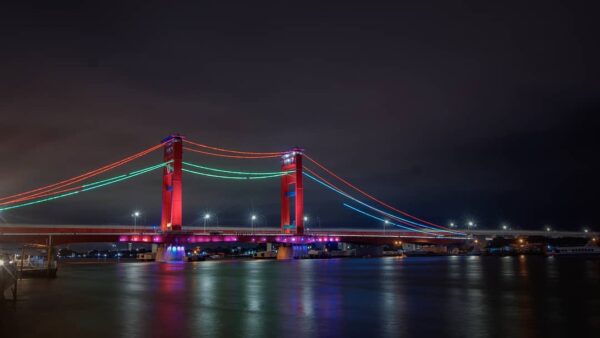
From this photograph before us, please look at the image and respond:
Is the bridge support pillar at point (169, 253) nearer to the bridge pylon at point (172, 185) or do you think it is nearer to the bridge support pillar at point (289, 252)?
the bridge pylon at point (172, 185)

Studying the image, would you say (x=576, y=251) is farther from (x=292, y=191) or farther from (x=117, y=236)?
(x=117, y=236)

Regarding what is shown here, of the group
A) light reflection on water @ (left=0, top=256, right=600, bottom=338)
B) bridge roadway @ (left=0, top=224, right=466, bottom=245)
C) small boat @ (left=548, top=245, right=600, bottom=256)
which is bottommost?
small boat @ (left=548, top=245, right=600, bottom=256)

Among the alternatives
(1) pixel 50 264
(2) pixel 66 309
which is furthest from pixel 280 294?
(1) pixel 50 264

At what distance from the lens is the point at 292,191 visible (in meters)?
86.0

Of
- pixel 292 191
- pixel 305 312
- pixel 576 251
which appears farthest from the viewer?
pixel 576 251

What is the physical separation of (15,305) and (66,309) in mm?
2503

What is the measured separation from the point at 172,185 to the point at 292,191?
76.5 feet

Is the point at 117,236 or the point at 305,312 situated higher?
the point at 117,236

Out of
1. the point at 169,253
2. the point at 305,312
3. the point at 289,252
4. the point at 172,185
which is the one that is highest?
the point at 172,185

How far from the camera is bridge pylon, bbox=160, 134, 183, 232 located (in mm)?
66312

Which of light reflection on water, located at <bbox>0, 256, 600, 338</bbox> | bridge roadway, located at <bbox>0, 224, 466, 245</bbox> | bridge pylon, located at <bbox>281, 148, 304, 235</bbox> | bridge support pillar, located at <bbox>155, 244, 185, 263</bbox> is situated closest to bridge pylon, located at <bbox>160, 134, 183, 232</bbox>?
bridge roadway, located at <bbox>0, 224, 466, 245</bbox>

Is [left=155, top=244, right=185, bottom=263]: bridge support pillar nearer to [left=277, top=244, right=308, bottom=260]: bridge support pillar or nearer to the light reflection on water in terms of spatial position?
[left=277, top=244, right=308, bottom=260]: bridge support pillar

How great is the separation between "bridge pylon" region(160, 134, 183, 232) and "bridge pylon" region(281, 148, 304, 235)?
19.7 m

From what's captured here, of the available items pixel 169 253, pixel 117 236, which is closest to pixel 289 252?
pixel 169 253
